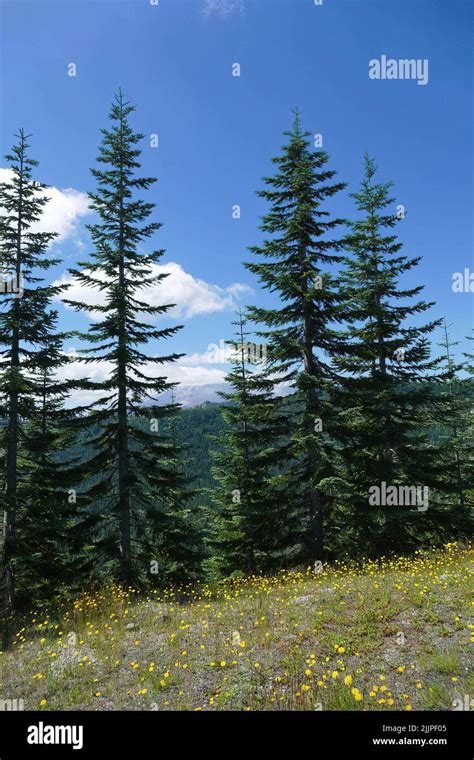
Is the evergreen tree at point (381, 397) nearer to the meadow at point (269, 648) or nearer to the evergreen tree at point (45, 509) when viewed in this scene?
the meadow at point (269, 648)

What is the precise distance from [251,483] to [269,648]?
11.1m

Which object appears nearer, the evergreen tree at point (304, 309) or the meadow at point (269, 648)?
the meadow at point (269, 648)

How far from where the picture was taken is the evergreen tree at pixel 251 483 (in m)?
14.6

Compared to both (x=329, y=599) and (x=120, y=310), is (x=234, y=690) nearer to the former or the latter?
(x=329, y=599)

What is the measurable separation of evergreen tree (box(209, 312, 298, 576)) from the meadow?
394 centimetres

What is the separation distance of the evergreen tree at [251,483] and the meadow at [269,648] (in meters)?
3.94

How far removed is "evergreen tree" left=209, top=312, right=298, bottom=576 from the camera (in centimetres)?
1463

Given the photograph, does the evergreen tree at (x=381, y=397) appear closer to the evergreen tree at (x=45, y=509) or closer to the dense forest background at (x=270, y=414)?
the dense forest background at (x=270, y=414)

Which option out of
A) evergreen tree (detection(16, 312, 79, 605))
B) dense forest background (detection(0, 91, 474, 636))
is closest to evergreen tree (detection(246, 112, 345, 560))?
dense forest background (detection(0, 91, 474, 636))

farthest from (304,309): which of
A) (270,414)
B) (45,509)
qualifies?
(45,509)

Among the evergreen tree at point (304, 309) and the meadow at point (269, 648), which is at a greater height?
the evergreen tree at point (304, 309)

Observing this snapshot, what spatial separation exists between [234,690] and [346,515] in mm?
9637

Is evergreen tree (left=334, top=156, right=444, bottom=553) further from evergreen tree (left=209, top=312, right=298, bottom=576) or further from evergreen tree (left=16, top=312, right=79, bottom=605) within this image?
evergreen tree (left=16, top=312, right=79, bottom=605)

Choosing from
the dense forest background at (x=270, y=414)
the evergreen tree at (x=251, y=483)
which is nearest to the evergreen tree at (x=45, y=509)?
the dense forest background at (x=270, y=414)
